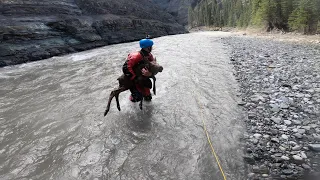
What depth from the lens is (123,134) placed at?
22.1ft

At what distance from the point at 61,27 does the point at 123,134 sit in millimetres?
34946

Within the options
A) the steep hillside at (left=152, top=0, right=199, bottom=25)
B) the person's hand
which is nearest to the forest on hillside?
the person's hand

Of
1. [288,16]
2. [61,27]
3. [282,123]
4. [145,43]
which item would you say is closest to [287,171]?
[282,123]

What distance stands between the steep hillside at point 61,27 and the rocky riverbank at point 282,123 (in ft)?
81.7

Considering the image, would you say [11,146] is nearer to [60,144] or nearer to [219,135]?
[60,144]

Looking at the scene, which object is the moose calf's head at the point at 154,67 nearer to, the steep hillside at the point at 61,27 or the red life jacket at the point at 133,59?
the red life jacket at the point at 133,59

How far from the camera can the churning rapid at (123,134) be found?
201 inches

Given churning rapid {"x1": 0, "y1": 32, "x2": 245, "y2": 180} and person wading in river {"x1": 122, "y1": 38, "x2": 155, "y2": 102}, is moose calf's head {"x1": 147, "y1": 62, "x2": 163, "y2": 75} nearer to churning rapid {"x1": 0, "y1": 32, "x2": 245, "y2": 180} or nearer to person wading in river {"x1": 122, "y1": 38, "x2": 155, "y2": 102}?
person wading in river {"x1": 122, "y1": 38, "x2": 155, "y2": 102}

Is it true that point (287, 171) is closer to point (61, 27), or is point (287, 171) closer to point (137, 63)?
point (137, 63)

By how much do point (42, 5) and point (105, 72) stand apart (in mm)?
28972

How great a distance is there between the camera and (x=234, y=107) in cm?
794

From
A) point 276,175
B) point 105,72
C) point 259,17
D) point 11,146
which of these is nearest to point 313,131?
point 276,175

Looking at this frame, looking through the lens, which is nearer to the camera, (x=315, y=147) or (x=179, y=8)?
(x=315, y=147)

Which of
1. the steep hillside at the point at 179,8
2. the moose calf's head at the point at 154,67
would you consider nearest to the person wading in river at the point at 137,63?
the moose calf's head at the point at 154,67
